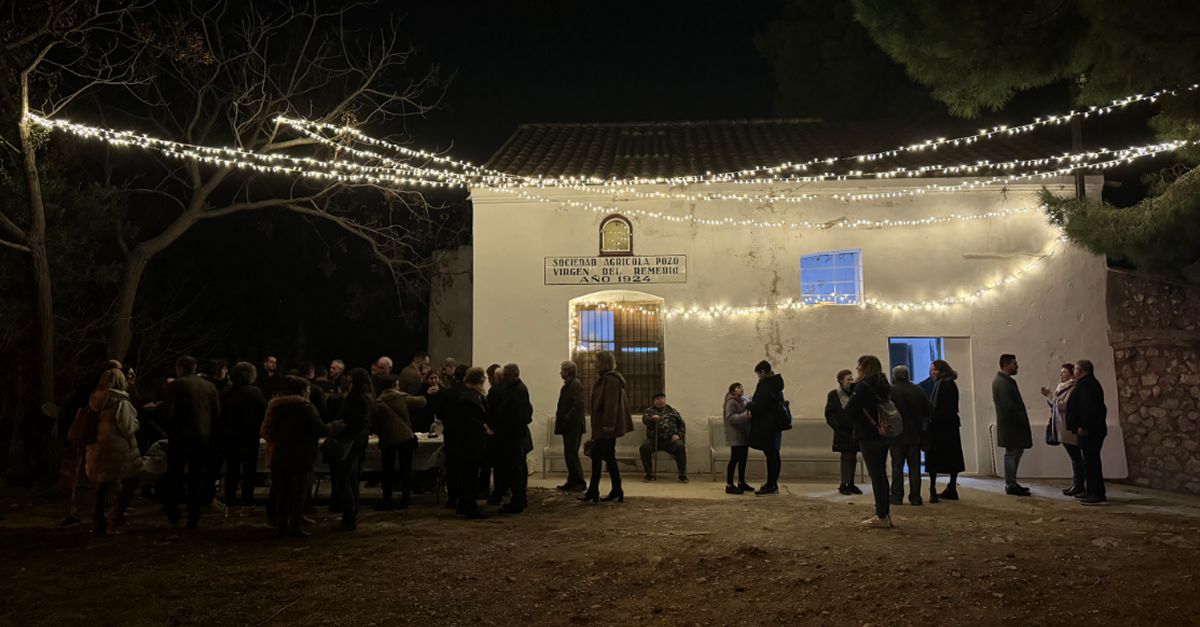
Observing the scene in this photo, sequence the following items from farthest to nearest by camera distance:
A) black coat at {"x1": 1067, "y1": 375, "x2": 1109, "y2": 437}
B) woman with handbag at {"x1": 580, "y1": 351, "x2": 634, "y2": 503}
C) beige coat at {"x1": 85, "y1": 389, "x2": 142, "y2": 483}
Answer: woman with handbag at {"x1": 580, "y1": 351, "x2": 634, "y2": 503}, black coat at {"x1": 1067, "y1": 375, "x2": 1109, "y2": 437}, beige coat at {"x1": 85, "y1": 389, "x2": 142, "y2": 483}

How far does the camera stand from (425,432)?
9.59 metres

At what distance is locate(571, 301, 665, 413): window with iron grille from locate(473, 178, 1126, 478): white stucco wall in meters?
0.33

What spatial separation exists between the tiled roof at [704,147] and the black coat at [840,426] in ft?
13.4

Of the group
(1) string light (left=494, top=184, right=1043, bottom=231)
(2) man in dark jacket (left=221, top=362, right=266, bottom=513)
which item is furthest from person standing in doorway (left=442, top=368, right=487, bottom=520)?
(1) string light (left=494, top=184, right=1043, bottom=231)

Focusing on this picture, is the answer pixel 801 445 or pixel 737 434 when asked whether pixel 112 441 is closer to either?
pixel 737 434

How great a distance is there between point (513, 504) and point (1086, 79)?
27.4ft

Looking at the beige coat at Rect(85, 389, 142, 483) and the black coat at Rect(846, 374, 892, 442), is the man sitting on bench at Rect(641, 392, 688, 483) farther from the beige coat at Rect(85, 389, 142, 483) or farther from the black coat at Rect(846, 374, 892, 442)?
the beige coat at Rect(85, 389, 142, 483)

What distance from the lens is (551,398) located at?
11.6 m

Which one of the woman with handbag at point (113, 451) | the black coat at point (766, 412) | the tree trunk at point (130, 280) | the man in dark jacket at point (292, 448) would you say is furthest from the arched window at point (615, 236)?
the tree trunk at point (130, 280)

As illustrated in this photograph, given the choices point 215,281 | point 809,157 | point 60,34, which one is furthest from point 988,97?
point 215,281

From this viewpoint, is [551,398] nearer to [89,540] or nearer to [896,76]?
[89,540]

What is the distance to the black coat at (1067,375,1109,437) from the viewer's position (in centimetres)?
864

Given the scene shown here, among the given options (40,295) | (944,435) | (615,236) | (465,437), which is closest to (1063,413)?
(944,435)

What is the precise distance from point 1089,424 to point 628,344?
229 inches
